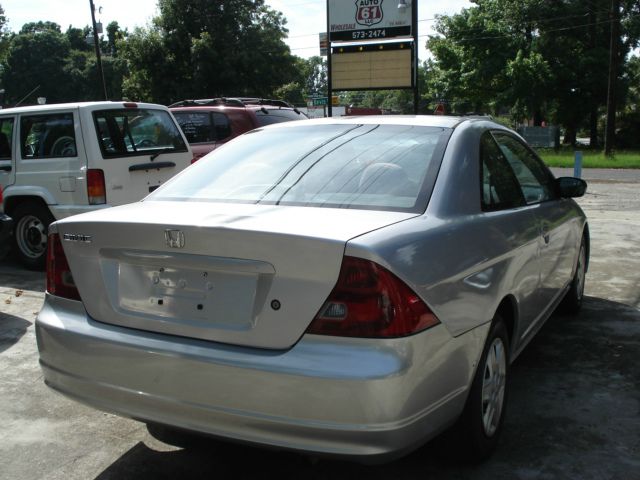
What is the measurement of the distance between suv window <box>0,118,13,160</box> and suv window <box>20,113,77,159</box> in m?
0.21

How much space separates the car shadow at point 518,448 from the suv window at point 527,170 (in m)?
1.09

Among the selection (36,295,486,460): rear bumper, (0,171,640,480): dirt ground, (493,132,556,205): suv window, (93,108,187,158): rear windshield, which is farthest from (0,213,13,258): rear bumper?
(493,132,556,205): suv window

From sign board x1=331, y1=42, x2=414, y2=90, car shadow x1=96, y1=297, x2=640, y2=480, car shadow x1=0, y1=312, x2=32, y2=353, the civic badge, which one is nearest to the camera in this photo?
the civic badge

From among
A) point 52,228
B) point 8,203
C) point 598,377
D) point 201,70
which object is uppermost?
point 201,70

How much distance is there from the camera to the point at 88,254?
2865 mm

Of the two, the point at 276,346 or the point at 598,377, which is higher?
the point at 276,346

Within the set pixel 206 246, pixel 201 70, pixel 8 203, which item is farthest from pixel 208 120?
pixel 201 70

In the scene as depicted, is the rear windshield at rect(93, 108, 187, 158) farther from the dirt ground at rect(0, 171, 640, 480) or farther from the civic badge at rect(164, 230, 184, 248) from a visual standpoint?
the civic badge at rect(164, 230, 184, 248)

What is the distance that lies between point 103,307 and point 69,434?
103 cm

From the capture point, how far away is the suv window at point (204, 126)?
10781mm

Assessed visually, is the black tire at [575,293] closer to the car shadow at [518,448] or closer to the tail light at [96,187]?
the car shadow at [518,448]

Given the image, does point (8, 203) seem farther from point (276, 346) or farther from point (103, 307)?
point (276, 346)

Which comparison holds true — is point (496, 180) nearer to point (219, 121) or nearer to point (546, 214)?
point (546, 214)

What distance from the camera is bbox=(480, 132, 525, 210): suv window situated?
3375mm
